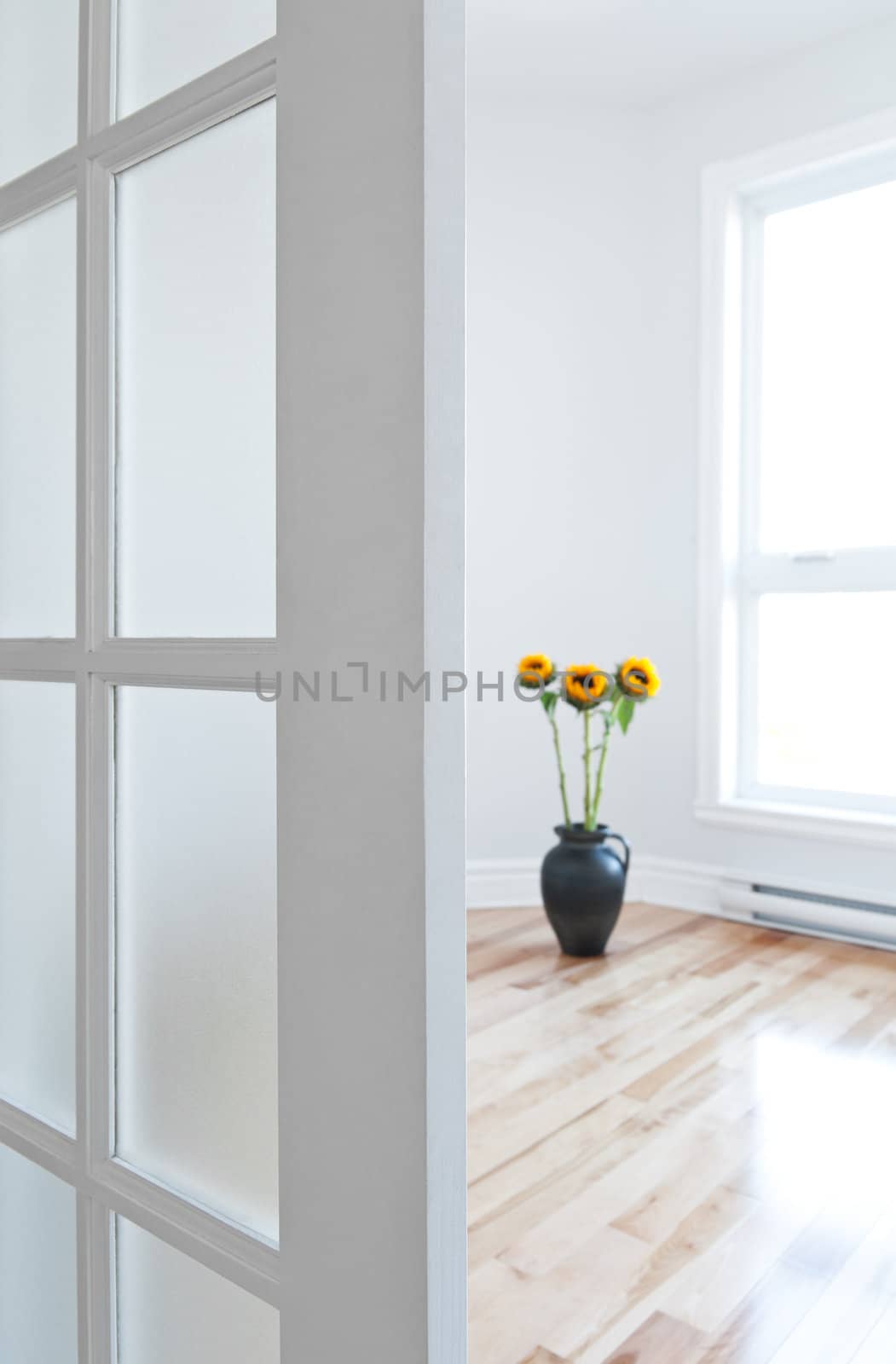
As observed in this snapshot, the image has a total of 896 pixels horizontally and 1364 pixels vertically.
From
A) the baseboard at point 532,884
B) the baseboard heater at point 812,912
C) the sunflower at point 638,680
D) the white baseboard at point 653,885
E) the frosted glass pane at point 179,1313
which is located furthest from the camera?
the baseboard at point 532,884

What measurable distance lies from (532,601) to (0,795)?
2.42 meters

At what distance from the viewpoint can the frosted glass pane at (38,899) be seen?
0.72 meters

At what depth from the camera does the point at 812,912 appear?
2752 millimetres

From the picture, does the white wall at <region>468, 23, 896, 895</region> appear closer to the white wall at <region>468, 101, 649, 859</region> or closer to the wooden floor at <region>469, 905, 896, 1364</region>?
the white wall at <region>468, 101, 649, 859</region>

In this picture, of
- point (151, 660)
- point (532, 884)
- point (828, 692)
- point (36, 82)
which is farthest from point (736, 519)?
point (151, 660)

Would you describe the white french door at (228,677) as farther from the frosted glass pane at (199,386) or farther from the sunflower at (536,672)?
the sunflower at (536,672)

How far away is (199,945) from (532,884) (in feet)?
8.42

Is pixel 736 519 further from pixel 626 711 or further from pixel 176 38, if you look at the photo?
pixel 176 38

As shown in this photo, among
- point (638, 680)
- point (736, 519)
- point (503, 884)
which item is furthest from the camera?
point (503, 884)

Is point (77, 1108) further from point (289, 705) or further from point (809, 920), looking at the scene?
point (809, 920)

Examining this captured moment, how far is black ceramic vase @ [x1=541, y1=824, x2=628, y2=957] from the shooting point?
8.24ft

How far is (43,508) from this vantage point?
2.39 feet

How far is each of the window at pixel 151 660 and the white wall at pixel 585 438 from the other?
92.3 inches

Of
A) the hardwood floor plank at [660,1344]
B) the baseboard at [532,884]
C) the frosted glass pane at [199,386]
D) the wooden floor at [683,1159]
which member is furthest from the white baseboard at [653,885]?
the frosted glass pane at [199,386]
